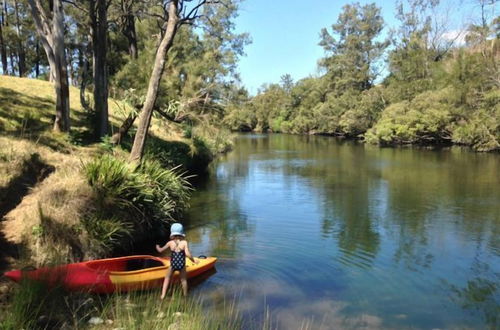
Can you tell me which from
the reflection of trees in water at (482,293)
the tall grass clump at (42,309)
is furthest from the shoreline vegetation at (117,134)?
the reflection of trees in water at (482,293)

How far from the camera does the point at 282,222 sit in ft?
46.6

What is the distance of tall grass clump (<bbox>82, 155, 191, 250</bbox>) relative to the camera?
362 inches

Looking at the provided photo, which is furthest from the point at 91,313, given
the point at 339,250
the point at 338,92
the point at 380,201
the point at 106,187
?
the point at 338,92

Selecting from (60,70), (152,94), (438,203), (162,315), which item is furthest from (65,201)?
(438,203)

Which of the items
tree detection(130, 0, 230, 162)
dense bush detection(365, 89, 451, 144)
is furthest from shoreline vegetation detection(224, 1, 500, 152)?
Answer: tree detection(130, 0, 230, 162)

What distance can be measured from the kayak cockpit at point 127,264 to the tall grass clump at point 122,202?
3.18 ft

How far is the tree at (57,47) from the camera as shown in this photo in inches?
550

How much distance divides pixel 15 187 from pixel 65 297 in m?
4.50

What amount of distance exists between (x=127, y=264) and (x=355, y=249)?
592 centimetres

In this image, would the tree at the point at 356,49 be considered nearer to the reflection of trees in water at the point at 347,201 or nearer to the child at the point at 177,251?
the reflection of trees in water at the point at 347,201

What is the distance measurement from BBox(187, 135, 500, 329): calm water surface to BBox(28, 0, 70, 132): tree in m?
5.39

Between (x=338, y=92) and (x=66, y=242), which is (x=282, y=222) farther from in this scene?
(x=338, y=92)

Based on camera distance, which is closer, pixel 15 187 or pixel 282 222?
pixel 15 187

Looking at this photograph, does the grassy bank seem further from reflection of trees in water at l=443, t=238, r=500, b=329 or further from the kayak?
reflection of trees in water at l=443, t=238, r=500, b=329
